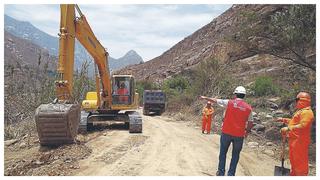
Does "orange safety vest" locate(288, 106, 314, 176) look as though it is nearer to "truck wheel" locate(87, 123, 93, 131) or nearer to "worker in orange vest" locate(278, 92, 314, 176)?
"worker in orange vest" locate(278, 92, 314, 176)

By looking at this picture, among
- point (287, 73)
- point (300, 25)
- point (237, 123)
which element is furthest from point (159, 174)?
point (287, 73)

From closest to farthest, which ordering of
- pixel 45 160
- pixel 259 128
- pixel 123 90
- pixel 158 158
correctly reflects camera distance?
pixel 45 160 < pixel 158 158 < pixel 123 90 < pixel 259 128

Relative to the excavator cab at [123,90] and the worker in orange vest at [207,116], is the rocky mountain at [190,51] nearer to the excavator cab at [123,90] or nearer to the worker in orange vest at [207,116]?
the worker in orange vest at [207,116]

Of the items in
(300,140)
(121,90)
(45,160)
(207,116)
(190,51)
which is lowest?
(45,160)

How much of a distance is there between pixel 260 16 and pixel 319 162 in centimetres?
805

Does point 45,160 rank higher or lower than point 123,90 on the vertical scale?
lower

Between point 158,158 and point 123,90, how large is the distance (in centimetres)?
750

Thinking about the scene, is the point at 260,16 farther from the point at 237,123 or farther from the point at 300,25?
the point at 237,123

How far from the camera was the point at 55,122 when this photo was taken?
11.0 meters

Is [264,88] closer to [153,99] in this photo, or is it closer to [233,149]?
[153,99]

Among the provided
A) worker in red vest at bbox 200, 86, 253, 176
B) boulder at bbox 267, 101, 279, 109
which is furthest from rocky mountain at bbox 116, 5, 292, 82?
worker in red vest at bbox 200, 86, 253, 176

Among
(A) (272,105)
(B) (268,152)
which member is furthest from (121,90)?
(A) (272,105)

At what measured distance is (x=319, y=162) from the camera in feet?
34.3

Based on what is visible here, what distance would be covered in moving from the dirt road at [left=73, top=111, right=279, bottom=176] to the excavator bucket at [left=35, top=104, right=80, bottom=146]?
975mm
